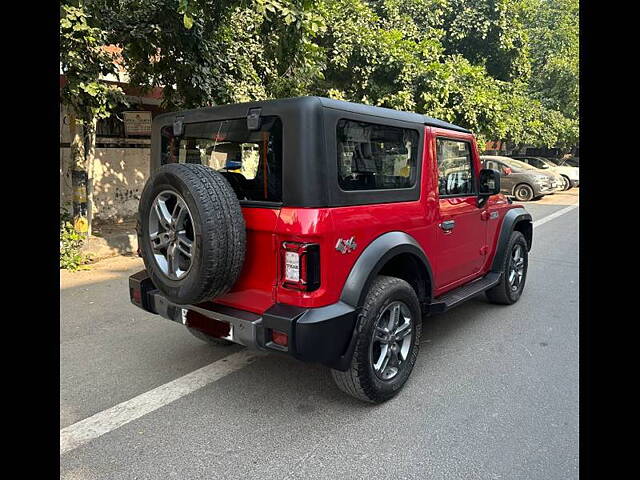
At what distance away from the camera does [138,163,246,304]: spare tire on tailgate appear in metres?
2.68

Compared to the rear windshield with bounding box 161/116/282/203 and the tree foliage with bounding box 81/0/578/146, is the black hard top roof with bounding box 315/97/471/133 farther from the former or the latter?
the tree foliage with bounding box 81/0/578/146

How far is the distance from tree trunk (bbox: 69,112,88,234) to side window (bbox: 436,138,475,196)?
5910 millimetres

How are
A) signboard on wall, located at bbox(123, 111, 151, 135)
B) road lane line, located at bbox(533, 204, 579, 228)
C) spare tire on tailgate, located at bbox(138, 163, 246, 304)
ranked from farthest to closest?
1. road lane line, located at bbox(533, 204, 579, 228)
2. signboard on wall, located at bbox(123, 111, 151, 135)
3. spare tire on tailgate, located at bbox(138, 163, 246, 304)

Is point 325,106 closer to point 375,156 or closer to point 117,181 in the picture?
point 375,156

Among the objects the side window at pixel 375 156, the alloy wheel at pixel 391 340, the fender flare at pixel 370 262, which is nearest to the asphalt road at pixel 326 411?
the alloy wheel at pixel 391 340

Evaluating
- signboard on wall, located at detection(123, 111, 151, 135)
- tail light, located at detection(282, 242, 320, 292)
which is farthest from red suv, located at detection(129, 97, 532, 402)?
signboard on wall, located at detection(123, 111, 151, 135)

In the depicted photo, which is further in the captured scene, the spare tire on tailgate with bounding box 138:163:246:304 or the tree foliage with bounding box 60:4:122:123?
the tree foliage with bounding box 60:4:122:123

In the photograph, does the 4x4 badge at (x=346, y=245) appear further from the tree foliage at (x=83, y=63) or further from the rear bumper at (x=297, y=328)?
the tree foliage at (x=83, y=63)

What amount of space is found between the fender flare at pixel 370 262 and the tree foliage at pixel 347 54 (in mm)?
3090

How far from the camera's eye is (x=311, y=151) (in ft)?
8.86

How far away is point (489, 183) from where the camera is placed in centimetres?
451

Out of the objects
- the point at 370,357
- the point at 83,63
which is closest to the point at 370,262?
the point at 370,357
